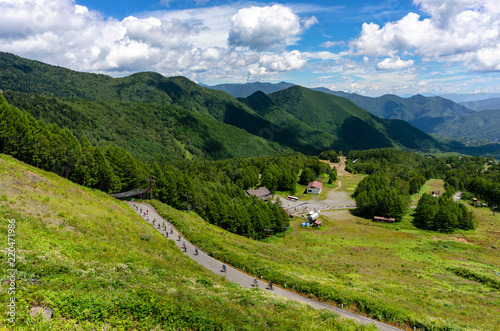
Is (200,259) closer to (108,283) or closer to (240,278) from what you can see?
(240,278)

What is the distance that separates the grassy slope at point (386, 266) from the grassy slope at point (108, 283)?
8.19 m

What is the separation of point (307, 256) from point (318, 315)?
34199 millimetres

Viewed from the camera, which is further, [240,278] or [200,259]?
[200,259]

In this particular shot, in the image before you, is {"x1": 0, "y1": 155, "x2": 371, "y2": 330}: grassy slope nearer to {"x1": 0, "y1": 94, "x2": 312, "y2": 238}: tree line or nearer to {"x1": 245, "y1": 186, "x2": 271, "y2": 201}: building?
{"x1": 0, "y1": 94, "x2": 312, "y2": 238}: tree line

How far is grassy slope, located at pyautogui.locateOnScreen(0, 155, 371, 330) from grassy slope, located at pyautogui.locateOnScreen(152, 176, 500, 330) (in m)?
8.19

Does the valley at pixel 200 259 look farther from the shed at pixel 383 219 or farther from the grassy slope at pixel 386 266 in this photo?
the shed at pixel 383 219

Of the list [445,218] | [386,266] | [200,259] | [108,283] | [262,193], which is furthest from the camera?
[262,193]

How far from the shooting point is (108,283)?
1873cm

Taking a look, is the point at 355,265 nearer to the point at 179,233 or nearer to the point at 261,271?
the point at 261,271

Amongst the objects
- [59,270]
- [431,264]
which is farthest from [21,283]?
[431,264]

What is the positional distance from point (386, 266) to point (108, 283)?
52.5 meters

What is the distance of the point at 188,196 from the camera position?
255 feet

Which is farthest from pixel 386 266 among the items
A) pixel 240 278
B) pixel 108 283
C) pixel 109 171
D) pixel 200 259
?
pixel 109 171

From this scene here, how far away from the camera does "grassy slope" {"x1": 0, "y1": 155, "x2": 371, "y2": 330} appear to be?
48.3ft
